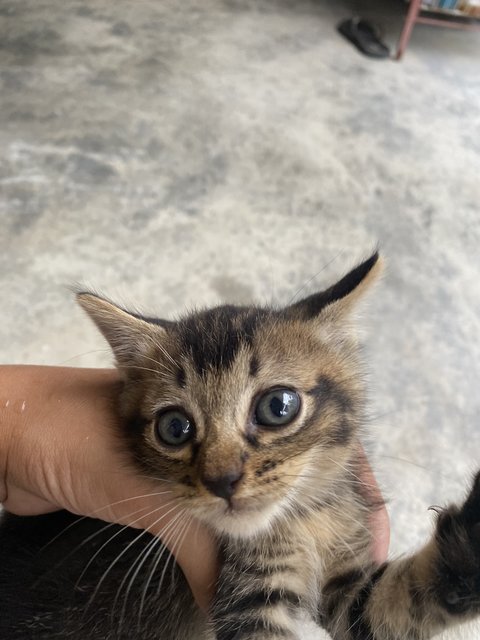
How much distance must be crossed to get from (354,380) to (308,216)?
5.58 feet

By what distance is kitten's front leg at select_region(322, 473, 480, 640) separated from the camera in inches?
40.1

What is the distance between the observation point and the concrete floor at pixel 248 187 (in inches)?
91.9

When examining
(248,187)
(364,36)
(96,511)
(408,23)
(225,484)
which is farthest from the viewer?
(364,36)

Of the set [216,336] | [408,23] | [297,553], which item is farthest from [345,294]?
[408,23]

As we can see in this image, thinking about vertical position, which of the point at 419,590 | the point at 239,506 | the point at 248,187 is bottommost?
the point at 248,187

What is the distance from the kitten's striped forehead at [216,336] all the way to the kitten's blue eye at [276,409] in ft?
0.32

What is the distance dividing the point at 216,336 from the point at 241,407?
16cm

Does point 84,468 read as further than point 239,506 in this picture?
Yes

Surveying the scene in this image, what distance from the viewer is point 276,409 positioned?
1084 mm

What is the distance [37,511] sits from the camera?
1.38 metres

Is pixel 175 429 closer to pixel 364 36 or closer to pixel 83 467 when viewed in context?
pixel 83 467

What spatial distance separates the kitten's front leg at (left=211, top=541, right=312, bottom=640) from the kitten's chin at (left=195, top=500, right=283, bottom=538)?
0.09 m

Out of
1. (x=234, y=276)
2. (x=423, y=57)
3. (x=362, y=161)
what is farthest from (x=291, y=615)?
(x=423, y=57)

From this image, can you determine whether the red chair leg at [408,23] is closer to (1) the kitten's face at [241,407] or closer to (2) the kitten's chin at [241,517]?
(1) the kitten's face at [241,407]
